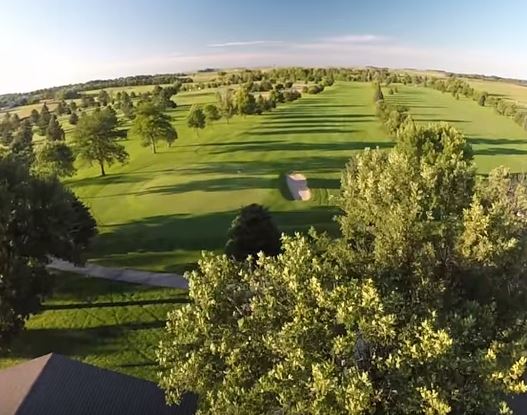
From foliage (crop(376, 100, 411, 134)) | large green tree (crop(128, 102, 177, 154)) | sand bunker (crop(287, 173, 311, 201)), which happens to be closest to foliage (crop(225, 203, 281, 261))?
sand bunker (crop(287, 173, 311, 201))

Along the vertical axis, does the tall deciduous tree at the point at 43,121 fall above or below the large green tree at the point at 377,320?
below

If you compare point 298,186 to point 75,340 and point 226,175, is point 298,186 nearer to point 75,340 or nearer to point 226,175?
point 226,175

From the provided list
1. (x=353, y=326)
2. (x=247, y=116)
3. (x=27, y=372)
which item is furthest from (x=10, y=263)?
(x=247, y=116)

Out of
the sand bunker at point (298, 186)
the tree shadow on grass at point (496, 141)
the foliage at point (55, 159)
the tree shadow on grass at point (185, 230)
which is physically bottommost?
the tree shadow on grass at point (185, 230)

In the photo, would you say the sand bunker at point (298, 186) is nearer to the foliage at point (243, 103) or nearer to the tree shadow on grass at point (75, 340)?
the tree shadow on grass at point (75, 340)

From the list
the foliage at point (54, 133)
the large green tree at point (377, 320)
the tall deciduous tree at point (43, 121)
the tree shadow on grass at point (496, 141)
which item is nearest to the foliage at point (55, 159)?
the foliage at point (54, 133)

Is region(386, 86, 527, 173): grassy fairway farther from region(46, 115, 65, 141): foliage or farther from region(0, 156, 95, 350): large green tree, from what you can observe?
region(46, 115, 65, 141): foliage
